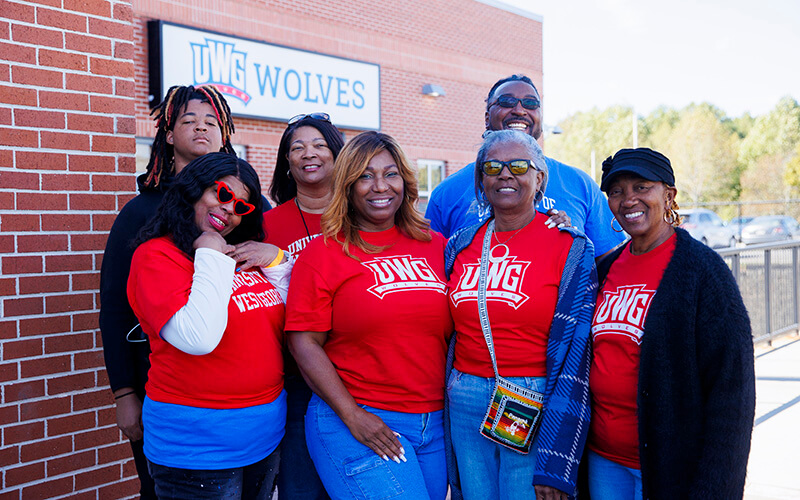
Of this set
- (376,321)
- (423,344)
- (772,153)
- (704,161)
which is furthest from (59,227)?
(772,153)

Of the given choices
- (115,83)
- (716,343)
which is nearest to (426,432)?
(716,343)

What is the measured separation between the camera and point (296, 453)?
9.14ft

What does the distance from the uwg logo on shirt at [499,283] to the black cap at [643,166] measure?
46cm

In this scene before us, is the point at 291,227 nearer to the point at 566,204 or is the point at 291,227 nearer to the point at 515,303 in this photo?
the point at 515,303

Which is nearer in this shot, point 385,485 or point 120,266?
point 385,485

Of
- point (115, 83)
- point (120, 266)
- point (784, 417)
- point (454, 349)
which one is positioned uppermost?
point (115, 83)

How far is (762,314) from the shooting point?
831cm

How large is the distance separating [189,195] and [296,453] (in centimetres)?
119

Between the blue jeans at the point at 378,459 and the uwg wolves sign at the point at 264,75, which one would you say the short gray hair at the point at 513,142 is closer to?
the blue jeans at the point at 378,459

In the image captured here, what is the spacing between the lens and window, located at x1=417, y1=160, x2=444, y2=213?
18.1 metres

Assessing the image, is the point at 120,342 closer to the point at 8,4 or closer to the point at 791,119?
the point at 8,4

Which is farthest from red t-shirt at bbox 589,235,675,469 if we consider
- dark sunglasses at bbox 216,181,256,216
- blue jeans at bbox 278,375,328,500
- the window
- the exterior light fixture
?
the exterior light fixture

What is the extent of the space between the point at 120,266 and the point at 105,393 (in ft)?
3.21

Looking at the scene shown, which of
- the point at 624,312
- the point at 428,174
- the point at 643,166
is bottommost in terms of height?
the point at 624,312
